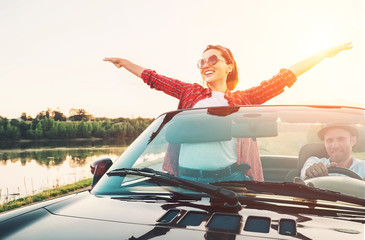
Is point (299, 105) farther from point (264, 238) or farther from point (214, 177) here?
point (264, 238)

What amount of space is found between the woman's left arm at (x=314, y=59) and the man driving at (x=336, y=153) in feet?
5.56

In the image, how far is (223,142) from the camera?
246 cm

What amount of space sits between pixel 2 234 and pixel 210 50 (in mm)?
3264

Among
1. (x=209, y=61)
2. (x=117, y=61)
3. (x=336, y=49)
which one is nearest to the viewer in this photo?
(x=336, y=49)

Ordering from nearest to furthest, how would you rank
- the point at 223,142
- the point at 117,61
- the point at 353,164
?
1. the point at 353,164
2. the point at 223,142
3. the point at 117,61

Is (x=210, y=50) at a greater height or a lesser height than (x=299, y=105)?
greater

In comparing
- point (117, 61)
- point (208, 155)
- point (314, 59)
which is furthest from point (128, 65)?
point (208, 155)

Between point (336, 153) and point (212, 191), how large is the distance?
3.86 feet

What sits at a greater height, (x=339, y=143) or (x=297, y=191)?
(x=339, y=143)

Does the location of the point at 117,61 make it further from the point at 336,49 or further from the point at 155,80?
the point at 336,49

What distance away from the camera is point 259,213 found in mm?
1615

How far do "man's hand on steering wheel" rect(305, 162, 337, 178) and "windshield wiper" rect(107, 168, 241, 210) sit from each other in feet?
2.23

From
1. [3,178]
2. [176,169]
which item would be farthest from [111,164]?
[3,178]

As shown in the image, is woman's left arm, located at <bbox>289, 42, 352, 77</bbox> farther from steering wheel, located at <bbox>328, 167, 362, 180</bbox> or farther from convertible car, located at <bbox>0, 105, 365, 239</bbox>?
steering wheel, located at <bbox>328, 167, 362, 180</bbox>
